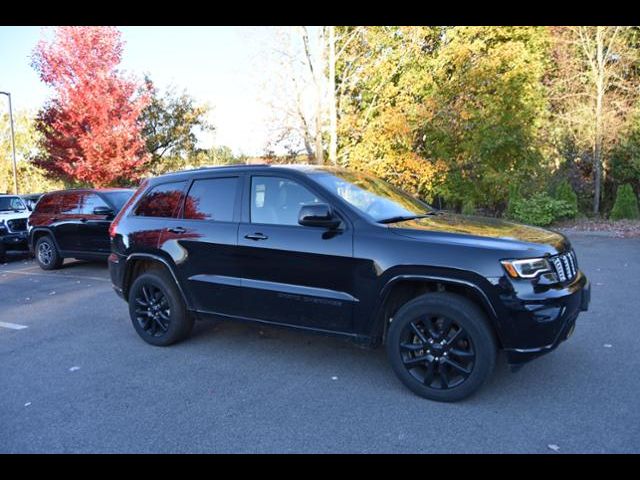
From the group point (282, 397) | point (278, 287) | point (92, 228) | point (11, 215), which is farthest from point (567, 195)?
point (11, 215)

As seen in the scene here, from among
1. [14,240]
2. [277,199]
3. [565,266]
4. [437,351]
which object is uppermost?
[277,199]

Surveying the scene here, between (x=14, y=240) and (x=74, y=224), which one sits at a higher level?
(x=74, y=224)

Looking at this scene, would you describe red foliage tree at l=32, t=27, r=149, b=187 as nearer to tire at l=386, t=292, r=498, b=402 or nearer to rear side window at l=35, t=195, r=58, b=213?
rear side window at l=35, t=195, r=58, b=213

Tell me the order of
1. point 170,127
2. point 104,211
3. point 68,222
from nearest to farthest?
point 104,211 < point 68,222 < point 170,127

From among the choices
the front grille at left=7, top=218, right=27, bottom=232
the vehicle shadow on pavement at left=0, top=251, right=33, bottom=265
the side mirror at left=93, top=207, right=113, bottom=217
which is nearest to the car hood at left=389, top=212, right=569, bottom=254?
the side mirror at left=93, top=207, right=113, bottom=217

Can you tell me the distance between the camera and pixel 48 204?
10.5 meters

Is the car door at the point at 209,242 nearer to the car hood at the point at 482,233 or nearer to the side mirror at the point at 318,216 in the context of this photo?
the side mirror at the point at 318,216

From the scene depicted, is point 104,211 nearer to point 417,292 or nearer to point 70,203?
point 70,203

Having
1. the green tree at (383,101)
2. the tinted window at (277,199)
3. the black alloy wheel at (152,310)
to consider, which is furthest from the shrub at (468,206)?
the black alloy wheel at (152,310)

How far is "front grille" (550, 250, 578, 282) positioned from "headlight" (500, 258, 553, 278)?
0.17 metres

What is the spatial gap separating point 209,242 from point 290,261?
3.07 ft

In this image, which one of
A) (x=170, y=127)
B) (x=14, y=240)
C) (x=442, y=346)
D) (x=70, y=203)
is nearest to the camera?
(x=442, y=346)

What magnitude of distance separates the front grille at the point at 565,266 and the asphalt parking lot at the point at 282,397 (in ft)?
2.94

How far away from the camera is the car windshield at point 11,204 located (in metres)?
12.3
